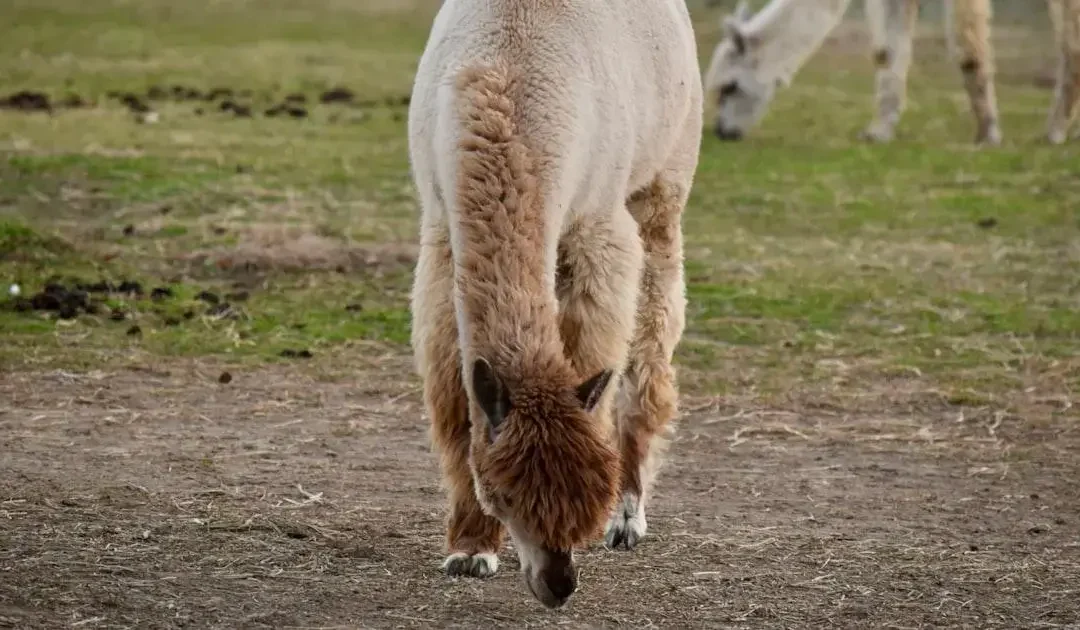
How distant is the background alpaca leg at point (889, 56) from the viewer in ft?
54.1

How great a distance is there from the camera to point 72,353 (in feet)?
26.2

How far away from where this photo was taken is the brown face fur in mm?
4348

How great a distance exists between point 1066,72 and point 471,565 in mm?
12671

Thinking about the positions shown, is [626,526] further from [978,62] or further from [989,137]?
[978,62]

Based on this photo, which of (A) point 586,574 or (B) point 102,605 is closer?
(B) point 102,605

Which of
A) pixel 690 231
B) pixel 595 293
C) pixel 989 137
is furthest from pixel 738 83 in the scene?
pixel 595 293

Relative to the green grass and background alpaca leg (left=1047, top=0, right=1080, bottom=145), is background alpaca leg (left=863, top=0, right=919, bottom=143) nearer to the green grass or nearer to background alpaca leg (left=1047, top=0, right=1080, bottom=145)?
the green grass

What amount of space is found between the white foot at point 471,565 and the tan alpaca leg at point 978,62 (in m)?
12.2

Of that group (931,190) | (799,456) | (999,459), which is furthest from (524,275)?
(931,190)

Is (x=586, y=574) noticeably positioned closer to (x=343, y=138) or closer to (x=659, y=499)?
(x=659, y=499)

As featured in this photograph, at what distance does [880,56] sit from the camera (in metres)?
16.7

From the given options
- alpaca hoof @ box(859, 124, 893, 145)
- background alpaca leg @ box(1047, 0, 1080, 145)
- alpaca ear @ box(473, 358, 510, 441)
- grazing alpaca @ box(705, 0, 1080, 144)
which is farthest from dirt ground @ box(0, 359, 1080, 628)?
background alpaca leg @ box(1047, 0, 1080, 145)

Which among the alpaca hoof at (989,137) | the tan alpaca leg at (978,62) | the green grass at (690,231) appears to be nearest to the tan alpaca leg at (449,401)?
the green grass at (690,231)

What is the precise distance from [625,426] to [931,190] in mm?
8201
